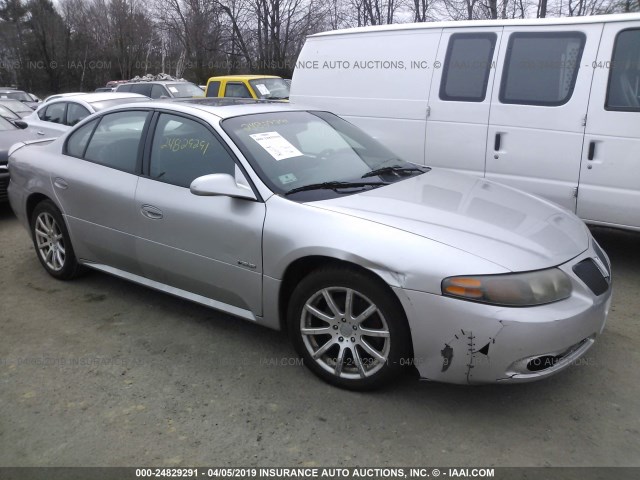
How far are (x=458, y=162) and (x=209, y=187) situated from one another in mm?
3112

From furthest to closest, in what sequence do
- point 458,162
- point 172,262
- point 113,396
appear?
point 458,162 → point 172,262 → point 113,396

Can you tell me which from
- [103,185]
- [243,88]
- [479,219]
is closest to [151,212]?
[103,185]

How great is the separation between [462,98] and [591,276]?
2.92m

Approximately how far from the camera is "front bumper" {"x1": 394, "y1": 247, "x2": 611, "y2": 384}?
254 centimetres

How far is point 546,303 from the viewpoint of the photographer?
261 cm

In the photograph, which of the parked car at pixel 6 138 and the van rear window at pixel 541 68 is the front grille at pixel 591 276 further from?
the parked car at pixel 6 138

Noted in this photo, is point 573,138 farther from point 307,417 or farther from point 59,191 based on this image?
point 59,191

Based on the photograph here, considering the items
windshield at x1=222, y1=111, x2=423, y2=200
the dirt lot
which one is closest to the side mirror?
windshield at x1=222, y1=111, x2=423, y2=200

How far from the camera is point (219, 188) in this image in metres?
3.16

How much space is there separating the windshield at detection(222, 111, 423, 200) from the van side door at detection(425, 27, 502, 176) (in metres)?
1.58

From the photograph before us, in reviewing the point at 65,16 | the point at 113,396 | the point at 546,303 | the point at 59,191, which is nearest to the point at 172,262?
the point at 113,396

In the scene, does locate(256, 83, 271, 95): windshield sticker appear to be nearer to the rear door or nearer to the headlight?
the rear door

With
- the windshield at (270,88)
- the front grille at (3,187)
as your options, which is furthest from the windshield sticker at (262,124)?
the windshield at (270,88)

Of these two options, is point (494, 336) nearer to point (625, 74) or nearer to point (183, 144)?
point (183, 144)
